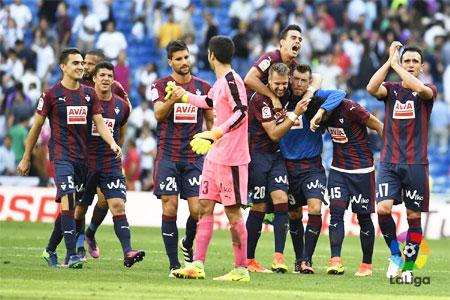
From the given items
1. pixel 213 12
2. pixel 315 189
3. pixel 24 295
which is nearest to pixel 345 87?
pixel 213 12

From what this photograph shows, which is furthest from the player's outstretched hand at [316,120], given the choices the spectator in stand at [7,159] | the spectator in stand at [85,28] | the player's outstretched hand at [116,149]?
the spectator in stand at [85,28]

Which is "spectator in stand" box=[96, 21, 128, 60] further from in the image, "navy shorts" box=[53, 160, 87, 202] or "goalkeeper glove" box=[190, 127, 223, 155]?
"goalkeeper glove" box=[190, 127, 223, 155]

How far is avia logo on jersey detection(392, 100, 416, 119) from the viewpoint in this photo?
15.1 metres

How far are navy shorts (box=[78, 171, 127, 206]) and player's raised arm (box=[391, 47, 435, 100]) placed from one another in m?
3.73

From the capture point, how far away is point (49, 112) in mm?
15641

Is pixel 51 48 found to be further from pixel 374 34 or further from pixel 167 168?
pixel 167 168

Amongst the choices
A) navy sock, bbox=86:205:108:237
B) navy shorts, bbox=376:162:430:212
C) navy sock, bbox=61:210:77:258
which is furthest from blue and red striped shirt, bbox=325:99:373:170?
navy sock, bbox=86:205:108:237

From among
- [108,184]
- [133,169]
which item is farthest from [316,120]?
[133,169]

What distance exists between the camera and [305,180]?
15.9 metres

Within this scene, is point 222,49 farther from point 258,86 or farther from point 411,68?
point 411,68

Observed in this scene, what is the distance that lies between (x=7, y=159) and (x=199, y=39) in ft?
24.0

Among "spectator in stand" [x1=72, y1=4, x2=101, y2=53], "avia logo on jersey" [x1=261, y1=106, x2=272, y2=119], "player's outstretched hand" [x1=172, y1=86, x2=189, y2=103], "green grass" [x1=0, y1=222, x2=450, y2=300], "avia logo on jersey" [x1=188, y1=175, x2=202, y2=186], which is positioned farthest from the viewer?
"spectator in stand" [x1=72, y1=4, x2=101, y2=53]

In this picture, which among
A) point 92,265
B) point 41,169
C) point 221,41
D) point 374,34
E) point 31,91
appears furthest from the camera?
point 374,34

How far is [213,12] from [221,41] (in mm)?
21875
